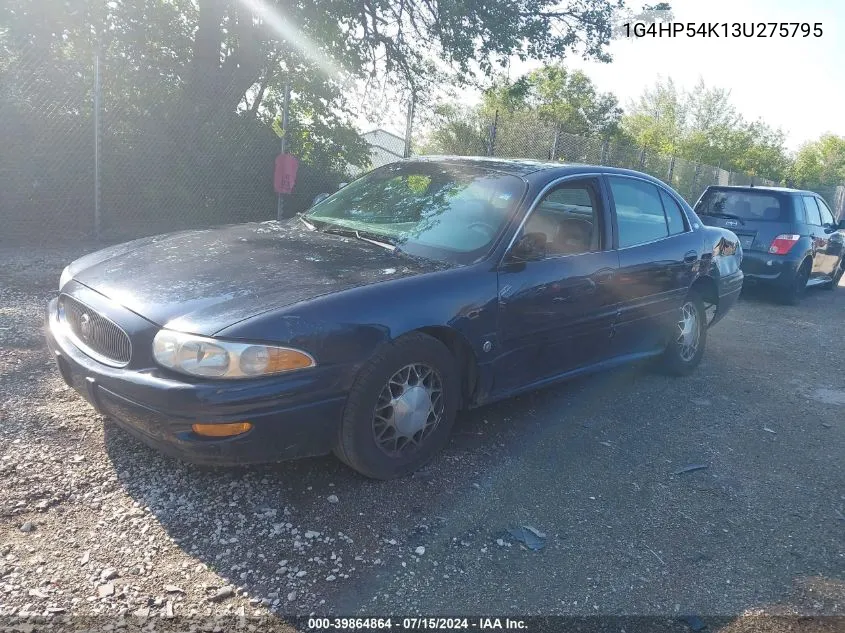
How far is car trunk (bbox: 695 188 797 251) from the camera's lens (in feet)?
30.3

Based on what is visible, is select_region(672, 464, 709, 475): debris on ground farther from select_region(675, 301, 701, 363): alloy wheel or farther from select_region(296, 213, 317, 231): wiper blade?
select_region(296, 213, 317, 231): wiper blade

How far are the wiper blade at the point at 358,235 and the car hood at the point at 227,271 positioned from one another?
5 cm

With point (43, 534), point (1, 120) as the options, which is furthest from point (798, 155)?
point (43, 534)

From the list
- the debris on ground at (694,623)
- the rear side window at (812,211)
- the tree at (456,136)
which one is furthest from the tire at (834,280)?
the debris on ground at (694,623)

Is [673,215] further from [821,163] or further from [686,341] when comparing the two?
[821,163]

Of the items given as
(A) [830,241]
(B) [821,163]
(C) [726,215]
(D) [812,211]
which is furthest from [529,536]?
(B) [821,163]

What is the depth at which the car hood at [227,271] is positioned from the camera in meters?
2.88

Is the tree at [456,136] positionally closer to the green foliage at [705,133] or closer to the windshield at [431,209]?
the windshield at [431,209]

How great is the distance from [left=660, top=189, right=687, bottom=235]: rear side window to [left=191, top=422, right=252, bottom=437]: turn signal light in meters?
3.68

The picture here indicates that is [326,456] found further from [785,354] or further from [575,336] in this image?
[785,354]

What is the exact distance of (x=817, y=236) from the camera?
9.77 meters

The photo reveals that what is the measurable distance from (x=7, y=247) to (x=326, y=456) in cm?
624

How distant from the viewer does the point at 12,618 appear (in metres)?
2.20

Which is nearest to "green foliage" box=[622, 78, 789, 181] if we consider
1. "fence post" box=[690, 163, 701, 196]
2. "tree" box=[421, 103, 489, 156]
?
"fence post" box=[690, 163, 701, 196]
